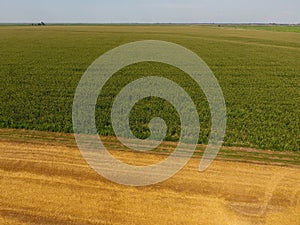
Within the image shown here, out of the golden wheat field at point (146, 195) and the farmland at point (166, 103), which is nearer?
the golden wheat field at point (146, 195)

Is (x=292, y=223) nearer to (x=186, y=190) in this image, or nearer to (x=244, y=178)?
(x=244, y=178)

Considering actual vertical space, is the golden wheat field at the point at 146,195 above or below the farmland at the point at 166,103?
below

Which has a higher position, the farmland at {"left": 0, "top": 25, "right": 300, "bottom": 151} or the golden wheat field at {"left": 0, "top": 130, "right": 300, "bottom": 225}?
the farmland at {"left": 0, "top": 25, "right": 300, "bottom": 151}

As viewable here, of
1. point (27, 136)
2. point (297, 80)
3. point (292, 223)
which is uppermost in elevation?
point (297, 80)

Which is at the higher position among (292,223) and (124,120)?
(124,120)

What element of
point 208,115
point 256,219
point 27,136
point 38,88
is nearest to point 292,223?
point 256,219

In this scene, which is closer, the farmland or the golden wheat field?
the golden wheat field

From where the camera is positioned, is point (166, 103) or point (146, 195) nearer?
point (146, 195)

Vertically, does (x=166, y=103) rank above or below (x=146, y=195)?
above
